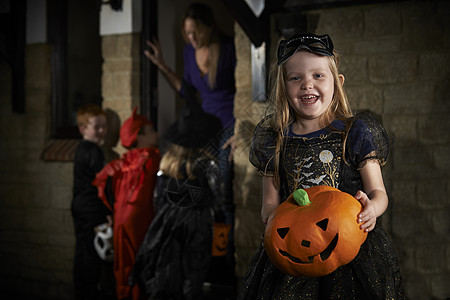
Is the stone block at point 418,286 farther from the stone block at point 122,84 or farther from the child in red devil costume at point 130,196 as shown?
the stone block at point 122,84

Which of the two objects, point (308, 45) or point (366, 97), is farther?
point (366, 97)

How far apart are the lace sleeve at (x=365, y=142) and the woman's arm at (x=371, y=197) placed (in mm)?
27

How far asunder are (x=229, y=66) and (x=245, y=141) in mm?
1058

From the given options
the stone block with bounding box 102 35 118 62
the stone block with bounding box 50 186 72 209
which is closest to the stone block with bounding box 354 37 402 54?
the stone block with bounding box 102 35 118 62

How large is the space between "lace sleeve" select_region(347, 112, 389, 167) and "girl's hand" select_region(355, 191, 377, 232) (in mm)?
165

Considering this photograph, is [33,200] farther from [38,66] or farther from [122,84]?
[122,84]

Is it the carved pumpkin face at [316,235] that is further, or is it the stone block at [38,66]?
the stone block at [38,66]

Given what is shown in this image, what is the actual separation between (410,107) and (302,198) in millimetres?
1866

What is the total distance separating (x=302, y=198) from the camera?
148cm

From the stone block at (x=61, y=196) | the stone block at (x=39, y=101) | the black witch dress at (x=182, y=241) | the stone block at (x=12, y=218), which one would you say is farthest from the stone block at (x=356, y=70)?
the stone block at (x=12, y=218)

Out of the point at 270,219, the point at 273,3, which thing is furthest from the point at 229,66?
the point at 270,219

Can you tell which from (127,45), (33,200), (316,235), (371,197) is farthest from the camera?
(33,200)

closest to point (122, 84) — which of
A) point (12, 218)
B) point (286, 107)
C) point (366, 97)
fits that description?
point (12, 218)

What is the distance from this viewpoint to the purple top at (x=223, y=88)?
13.3 feet
